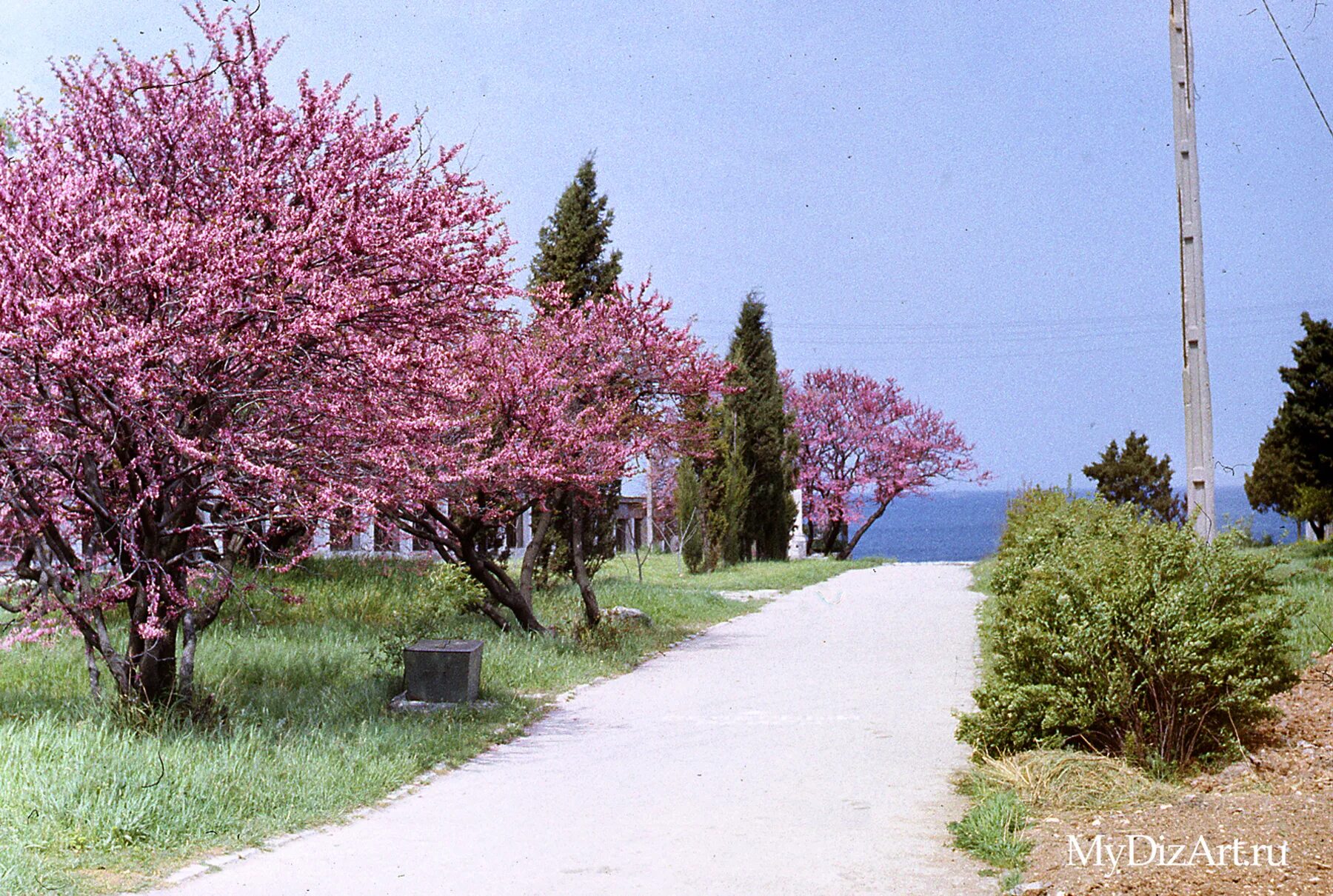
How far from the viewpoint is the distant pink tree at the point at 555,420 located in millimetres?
12844

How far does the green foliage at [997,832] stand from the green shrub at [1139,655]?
104cm

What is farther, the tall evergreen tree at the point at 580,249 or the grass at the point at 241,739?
the tall evergreen tree at the point at 580,249

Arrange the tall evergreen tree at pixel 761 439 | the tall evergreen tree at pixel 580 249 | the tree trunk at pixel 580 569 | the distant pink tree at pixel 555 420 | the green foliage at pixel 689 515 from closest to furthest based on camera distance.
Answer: the distant pink tree at pixel 555 420 → the tree trunk at pixel 580 569 → the tall evergreen tree at pixel 580 249 → the green foliage at pixel 689 515 → the tall evergreen tree at pixel 761 439

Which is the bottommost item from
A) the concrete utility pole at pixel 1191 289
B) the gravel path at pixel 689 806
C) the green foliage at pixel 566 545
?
the gravel path at pixel 689 806

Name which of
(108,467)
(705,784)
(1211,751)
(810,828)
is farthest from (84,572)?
(1211,751)

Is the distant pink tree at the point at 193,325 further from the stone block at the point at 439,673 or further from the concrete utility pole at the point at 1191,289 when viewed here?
the concrete utility pole at the point at 1191,289

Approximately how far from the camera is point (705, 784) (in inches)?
294

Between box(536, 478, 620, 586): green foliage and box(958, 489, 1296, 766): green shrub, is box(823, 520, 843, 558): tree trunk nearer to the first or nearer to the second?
box(536, 478, 620, 586): green foliage

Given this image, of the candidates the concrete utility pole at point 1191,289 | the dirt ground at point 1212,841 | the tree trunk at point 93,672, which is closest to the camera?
the dirt ground at point 1212,841

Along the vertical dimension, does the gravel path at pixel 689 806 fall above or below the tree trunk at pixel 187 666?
below

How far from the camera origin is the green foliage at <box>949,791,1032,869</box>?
5.64 meters

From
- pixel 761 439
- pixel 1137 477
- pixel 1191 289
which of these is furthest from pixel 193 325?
pixel 1137 477

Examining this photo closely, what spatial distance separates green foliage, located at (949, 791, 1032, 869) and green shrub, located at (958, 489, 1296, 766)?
104 centimetres

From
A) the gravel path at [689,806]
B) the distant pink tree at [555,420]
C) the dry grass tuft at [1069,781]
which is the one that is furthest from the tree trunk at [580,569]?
the dry grass tuft at [1069,781]
